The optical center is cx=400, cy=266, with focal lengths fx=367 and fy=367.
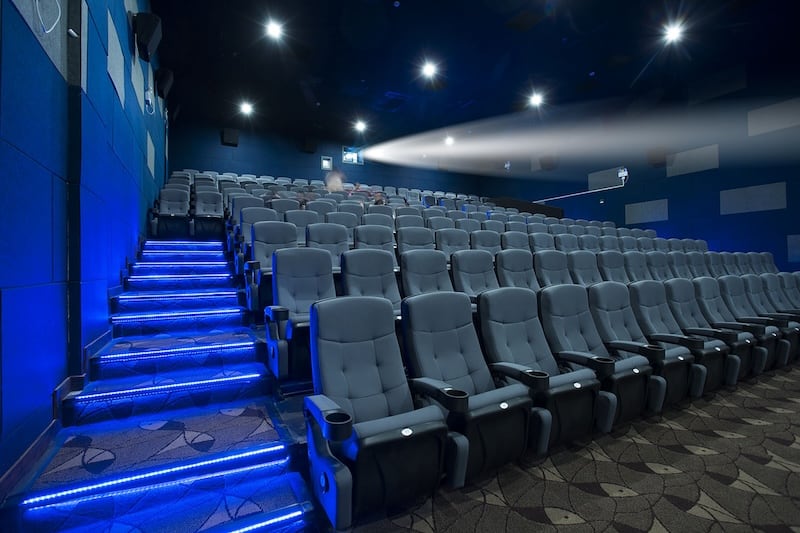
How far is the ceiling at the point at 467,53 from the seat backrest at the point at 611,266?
2627 mm

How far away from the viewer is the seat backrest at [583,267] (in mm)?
2617

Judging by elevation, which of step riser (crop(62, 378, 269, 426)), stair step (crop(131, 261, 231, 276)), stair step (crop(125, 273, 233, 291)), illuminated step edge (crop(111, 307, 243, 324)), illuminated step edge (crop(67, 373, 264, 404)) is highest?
stair step (crop(131, 261, 231, 276))

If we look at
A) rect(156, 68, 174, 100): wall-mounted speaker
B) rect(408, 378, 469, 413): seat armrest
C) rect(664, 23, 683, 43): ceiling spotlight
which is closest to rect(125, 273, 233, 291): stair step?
rect(408, 378, 469, 413): seat armrest

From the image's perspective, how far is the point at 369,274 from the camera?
71.8 inches

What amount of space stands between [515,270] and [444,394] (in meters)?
1.52

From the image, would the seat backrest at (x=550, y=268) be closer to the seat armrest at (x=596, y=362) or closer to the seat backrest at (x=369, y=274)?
the seat armrest at (x=596, y=362)

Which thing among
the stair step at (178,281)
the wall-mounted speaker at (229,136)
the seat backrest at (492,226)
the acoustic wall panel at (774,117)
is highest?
the wall-mounted speaker at (229,136)

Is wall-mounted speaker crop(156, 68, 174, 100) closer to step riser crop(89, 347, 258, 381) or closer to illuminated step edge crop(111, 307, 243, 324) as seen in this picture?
illuminated step edge crop(111, 307, 243, 324)

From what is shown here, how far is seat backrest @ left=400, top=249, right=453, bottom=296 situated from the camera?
1974mm

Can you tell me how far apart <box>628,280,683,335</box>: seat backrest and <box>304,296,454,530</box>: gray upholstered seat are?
1.51 m

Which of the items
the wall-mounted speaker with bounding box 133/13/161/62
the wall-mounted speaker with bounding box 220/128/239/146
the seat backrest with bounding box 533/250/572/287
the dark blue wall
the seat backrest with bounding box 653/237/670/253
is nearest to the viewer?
the dark blue wall

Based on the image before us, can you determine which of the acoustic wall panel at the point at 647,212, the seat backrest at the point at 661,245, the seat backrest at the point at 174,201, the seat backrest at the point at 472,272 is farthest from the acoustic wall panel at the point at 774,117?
the seat backrest at the point at 174,201

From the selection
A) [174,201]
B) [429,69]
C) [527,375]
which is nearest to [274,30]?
[429,69]

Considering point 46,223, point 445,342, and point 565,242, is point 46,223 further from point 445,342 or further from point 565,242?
point 565,242
